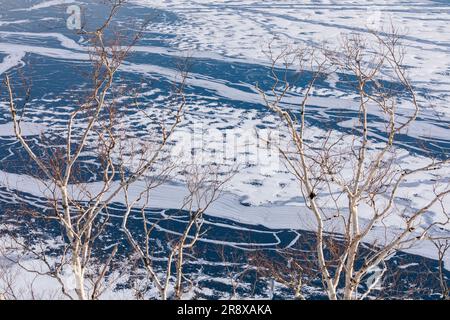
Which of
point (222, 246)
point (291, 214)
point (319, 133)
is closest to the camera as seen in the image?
point (222, 246)

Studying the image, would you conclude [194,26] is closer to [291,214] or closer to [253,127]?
[253,127]

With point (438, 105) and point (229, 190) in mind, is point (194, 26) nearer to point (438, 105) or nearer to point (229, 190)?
point (438, 105)

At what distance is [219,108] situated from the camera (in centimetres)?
1680

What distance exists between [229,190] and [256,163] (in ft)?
5.27

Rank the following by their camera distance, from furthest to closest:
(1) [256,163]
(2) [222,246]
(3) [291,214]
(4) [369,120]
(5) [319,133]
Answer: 1. (4) [369,120]
2. (5) [319,133]
3. (1) [256,163]
4. (3) [291,214]
5. (2) [222,246]

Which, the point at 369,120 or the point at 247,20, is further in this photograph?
the point at 247,20

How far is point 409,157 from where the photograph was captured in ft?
45.2

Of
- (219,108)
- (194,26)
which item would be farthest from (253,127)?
(194,26)

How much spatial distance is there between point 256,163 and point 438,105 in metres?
6.91

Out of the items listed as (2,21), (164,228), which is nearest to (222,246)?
(164,228)

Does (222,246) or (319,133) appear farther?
(319,133)
